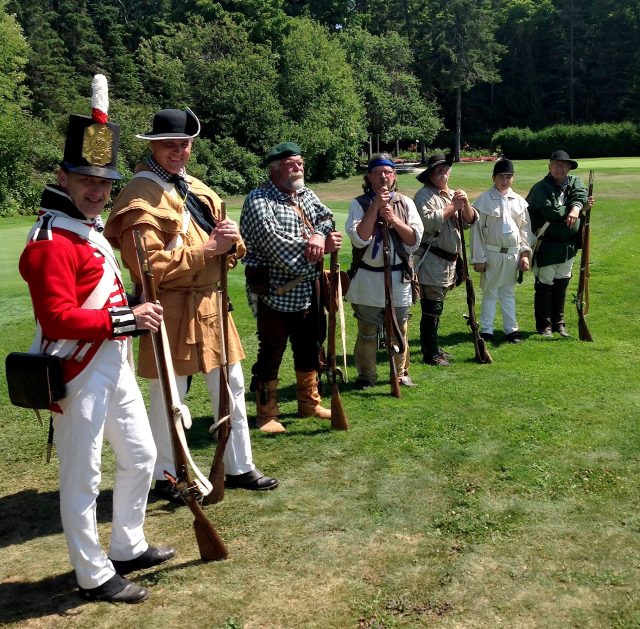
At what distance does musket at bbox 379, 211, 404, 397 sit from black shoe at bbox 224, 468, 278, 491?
219cm

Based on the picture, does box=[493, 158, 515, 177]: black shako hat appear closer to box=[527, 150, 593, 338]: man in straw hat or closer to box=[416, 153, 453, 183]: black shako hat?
box=[527, 150, 593, 338]: man in straw hat

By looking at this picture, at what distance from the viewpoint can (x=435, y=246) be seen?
8477 millimetres

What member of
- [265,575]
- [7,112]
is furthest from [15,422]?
[7,112]

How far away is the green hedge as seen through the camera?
5691cm

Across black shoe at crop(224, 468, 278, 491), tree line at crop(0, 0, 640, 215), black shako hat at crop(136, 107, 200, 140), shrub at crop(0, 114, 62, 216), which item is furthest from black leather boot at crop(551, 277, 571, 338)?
tree line at crop(0, 0, 640, 215)

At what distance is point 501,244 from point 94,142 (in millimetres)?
6551

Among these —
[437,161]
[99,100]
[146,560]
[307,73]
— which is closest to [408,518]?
[146,560]

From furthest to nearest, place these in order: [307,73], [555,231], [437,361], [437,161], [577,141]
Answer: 1. [577,141]
2. [307,73]
3. [555,231]
4. [437,361]
5. [437,161]

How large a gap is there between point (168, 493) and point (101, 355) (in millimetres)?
1771

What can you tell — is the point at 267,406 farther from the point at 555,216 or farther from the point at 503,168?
the point at 555,216

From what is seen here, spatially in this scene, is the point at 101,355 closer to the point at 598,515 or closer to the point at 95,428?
the point at 95,428

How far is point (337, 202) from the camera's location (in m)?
31.3

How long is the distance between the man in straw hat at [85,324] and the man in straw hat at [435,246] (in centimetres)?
480

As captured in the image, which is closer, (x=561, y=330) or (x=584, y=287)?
(x=584, y=287)
